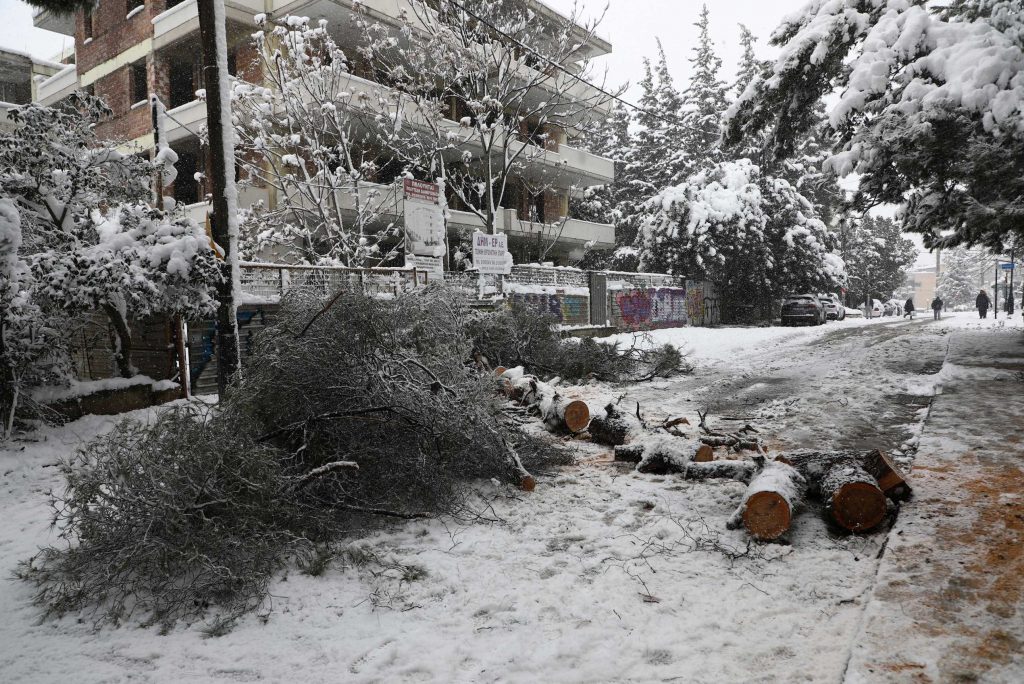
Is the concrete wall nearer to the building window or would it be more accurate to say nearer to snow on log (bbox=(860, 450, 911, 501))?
the building window

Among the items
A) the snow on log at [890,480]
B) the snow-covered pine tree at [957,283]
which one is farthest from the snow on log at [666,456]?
the snow-covered pine tree at [957,283]

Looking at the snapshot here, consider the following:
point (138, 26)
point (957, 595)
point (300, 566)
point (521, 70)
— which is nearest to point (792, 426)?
point (957, 595)

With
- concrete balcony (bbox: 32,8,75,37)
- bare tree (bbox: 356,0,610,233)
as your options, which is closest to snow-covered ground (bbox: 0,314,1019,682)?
bare tree (bbox: 356,0,610,233)

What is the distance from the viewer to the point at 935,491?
416cm

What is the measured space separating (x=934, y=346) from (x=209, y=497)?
15441mm

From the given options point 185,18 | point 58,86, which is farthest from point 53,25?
point 185,18

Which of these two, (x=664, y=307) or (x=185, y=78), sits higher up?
(x=185, y=78)

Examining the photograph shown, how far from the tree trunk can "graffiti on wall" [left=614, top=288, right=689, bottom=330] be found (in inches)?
683

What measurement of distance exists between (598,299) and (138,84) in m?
17.8

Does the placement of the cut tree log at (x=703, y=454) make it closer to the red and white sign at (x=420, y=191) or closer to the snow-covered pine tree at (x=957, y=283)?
the red and white sign at (x=420, y=191)

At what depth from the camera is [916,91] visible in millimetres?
8867

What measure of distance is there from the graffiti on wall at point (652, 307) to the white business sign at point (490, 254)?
834 cm

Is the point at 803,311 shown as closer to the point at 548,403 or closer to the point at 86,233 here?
the point at 548,403

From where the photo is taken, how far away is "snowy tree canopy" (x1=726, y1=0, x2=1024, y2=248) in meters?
8.37
